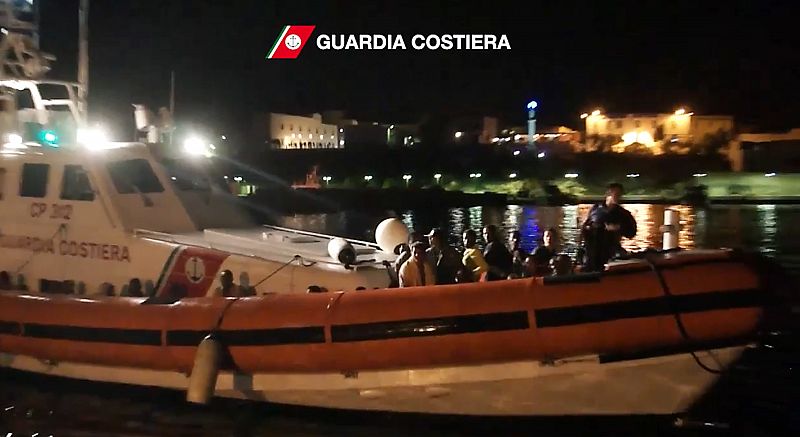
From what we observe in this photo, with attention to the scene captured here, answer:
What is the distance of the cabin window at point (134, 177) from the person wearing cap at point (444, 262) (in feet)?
9.89

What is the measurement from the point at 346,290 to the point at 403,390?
114 cm

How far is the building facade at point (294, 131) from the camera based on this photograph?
222ft

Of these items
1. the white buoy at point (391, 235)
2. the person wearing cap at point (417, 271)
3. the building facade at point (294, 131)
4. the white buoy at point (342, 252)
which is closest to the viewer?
the person wearing cap at point (417, 271)

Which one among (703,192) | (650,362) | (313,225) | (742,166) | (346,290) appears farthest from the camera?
(742,166)

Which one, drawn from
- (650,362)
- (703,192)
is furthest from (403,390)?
(703,192)

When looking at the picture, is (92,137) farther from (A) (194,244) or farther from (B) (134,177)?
(A) (194,244)

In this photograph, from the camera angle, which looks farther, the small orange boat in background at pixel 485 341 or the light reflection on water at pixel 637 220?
the light reflection on water at pixel 637 220

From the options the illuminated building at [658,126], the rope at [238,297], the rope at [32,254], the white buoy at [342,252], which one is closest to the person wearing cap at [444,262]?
the white buoy at [342,252]

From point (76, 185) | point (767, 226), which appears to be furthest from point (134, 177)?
point (767, 226)

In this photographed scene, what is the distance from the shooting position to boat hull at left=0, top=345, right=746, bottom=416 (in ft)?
20.5

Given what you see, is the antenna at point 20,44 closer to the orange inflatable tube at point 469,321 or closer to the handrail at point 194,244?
the handrail at point 194,244

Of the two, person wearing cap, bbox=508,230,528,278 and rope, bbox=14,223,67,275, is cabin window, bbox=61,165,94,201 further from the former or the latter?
person wearing cap, bbox=508,230,528,278

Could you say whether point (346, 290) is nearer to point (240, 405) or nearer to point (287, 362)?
point (287, 362)

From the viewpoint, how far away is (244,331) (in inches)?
276
